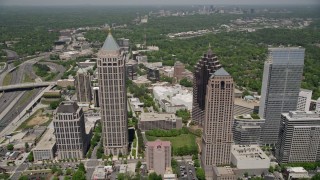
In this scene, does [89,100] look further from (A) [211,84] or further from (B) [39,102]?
(A) [211,84]

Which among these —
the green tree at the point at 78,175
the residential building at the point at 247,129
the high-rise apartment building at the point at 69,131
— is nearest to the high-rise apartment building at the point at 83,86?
the high-rise apartment building at the point at 69,131

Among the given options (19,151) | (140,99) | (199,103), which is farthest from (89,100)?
(199,103)

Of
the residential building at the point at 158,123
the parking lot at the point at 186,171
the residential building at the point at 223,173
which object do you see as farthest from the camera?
the residential building at the point at 158,123

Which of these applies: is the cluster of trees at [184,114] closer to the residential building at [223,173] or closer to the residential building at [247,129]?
the residential building at [247,129]

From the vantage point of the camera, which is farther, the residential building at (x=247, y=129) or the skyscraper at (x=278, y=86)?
the residential building at (x=247, y=129)

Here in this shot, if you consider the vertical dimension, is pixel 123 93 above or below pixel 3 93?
above

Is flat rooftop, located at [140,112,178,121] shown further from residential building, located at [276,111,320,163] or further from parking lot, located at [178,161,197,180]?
residential building, located at [276,111,320,163]

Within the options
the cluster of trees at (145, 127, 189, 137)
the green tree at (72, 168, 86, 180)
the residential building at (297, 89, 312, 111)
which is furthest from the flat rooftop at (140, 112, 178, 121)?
the residential building at (297, 89, 312, 111)
